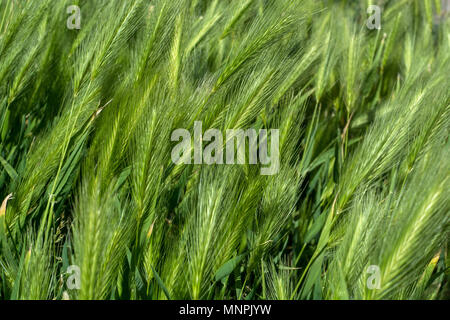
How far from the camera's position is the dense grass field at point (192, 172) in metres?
0.77

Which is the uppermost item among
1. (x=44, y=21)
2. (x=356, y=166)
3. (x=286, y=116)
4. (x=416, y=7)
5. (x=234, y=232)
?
(x=416, y=7)

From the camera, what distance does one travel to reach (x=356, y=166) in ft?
3.26

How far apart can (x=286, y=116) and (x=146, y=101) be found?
290 millimetres

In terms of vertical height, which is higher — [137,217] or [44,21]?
[44,21]

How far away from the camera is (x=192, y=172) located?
3.71 ft

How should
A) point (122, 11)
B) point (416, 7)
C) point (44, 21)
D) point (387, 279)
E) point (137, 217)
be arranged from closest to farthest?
point (387, 279) < point (137, 217) < point (122, 11) < point (44, 21) < point (416, 7)

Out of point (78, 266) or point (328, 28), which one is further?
point (328, 28)

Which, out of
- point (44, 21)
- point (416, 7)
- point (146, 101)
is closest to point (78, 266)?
point (146, 101)

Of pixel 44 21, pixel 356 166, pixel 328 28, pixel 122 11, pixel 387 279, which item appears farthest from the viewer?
pixel 328 28

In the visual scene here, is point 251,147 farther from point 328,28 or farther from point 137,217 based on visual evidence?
point 328,28

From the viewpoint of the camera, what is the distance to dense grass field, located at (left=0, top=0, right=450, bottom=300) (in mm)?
775
